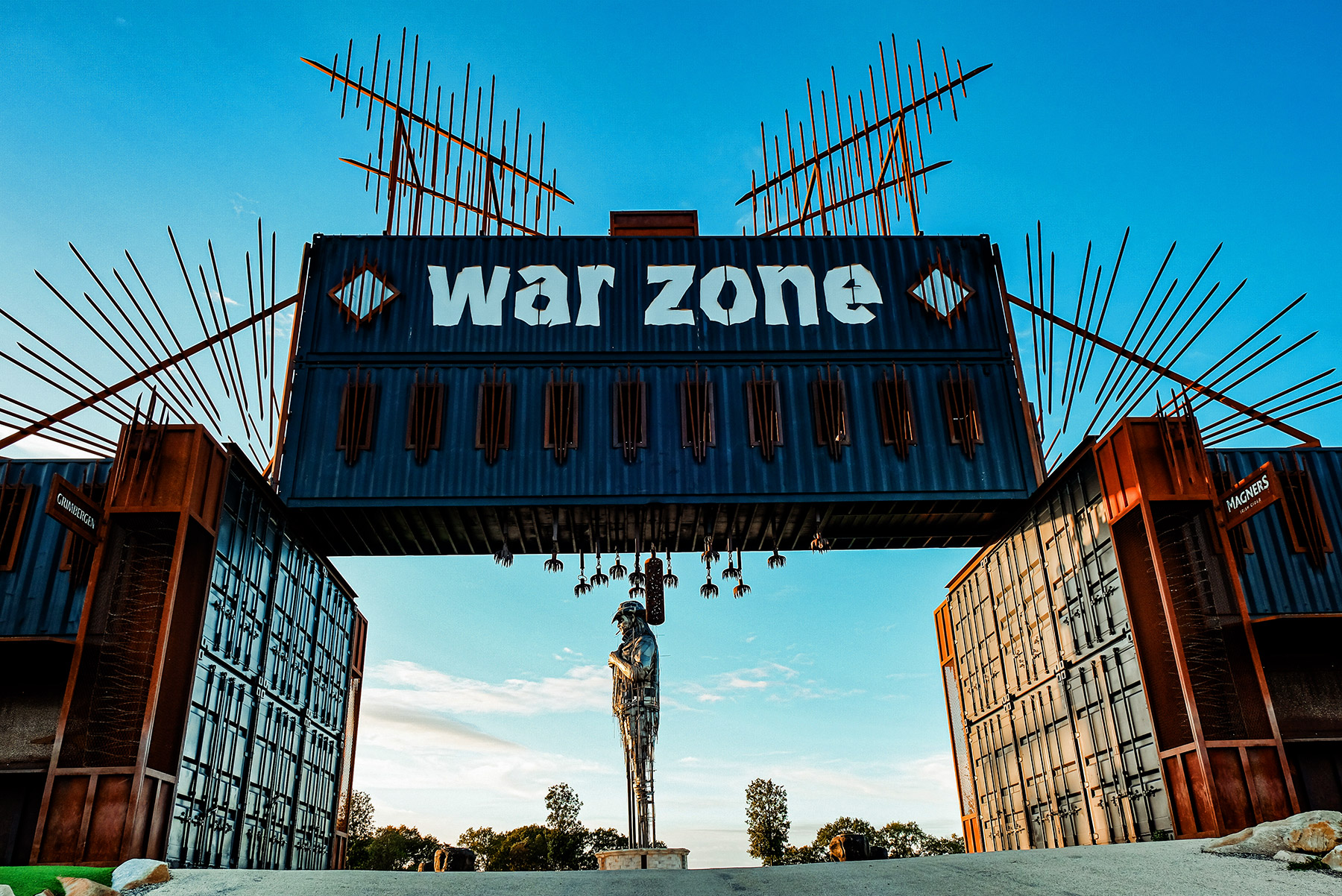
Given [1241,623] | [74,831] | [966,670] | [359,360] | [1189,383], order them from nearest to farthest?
[74,831], [1241,623], [1189,383], [359,360], [966,670]

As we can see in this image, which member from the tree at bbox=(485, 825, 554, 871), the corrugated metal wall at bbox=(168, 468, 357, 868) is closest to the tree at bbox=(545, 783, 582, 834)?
the tree at bbox=(485, 825, 554, 871)

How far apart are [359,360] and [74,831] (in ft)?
38.9

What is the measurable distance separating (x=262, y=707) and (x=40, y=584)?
16.0ft

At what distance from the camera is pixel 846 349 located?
76.7ft

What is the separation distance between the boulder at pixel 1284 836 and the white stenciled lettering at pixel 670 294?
15.4 meters

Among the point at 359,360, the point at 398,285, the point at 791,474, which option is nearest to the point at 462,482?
the point at 359,360

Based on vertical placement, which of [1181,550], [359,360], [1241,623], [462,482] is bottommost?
[1241,623]

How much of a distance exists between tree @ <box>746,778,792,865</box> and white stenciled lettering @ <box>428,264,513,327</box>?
38.7m

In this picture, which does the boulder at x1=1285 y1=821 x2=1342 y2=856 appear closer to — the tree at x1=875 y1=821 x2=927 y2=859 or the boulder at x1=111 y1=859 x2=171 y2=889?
the boulder at x1=111 y1=859 x2=171 y2=889

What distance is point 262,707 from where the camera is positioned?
19891 millimetres

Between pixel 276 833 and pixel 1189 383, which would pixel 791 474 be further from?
pixel 276 833

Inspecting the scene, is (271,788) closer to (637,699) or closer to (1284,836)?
(637,699)

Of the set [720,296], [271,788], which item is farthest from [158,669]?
[720,296]

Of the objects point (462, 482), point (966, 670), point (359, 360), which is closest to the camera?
point (462, 482)
